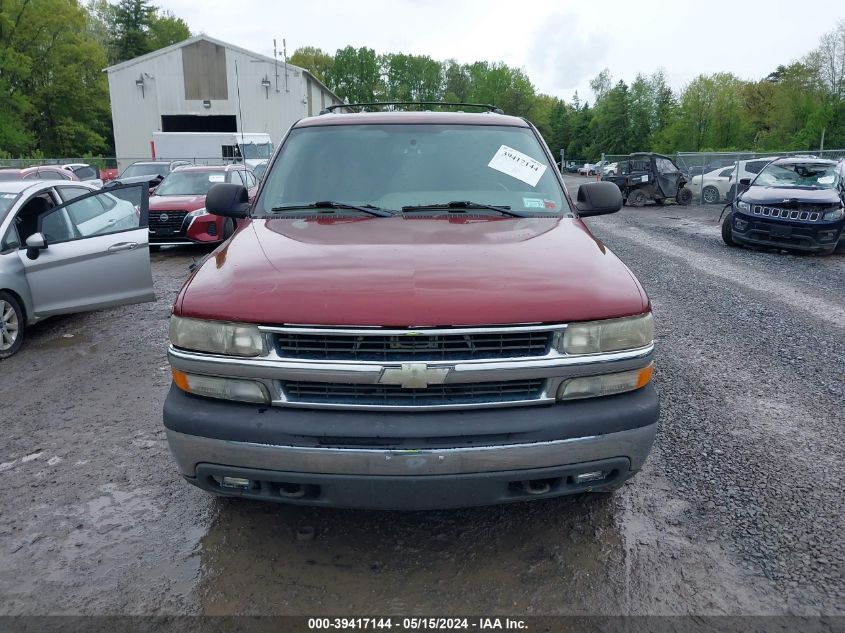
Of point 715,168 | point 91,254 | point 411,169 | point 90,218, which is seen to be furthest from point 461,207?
→ point 715,168

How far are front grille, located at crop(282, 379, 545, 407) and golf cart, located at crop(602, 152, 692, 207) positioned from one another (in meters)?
21.8

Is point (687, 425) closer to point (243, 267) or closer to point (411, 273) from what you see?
point (411, 273)

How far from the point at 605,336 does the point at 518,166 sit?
1.72m

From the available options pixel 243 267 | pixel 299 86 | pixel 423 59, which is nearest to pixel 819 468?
pixel 243 267

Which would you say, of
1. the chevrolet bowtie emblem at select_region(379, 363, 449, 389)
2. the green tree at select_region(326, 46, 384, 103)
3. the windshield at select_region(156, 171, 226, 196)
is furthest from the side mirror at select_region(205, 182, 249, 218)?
the green tree at select_region(326, 46, 384, 103)

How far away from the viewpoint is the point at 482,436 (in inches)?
95.9

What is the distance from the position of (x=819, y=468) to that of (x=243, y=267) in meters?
3.27

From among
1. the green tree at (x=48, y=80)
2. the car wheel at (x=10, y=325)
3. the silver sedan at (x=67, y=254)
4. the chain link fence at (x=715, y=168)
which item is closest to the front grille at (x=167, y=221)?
the silver sedan at (x=67, y=254)

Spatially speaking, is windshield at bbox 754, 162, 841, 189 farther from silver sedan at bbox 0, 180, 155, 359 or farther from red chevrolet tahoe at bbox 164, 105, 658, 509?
red chevrolet tahoe at bbox 164, 105, 658, 509

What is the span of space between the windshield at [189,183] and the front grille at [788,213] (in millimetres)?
10289

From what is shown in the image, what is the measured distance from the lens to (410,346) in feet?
8.11

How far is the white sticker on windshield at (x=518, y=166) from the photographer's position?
3936 mm

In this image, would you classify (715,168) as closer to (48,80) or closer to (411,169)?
(411,169)

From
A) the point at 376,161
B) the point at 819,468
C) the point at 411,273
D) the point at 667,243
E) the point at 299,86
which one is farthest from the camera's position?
the point at 299,86
